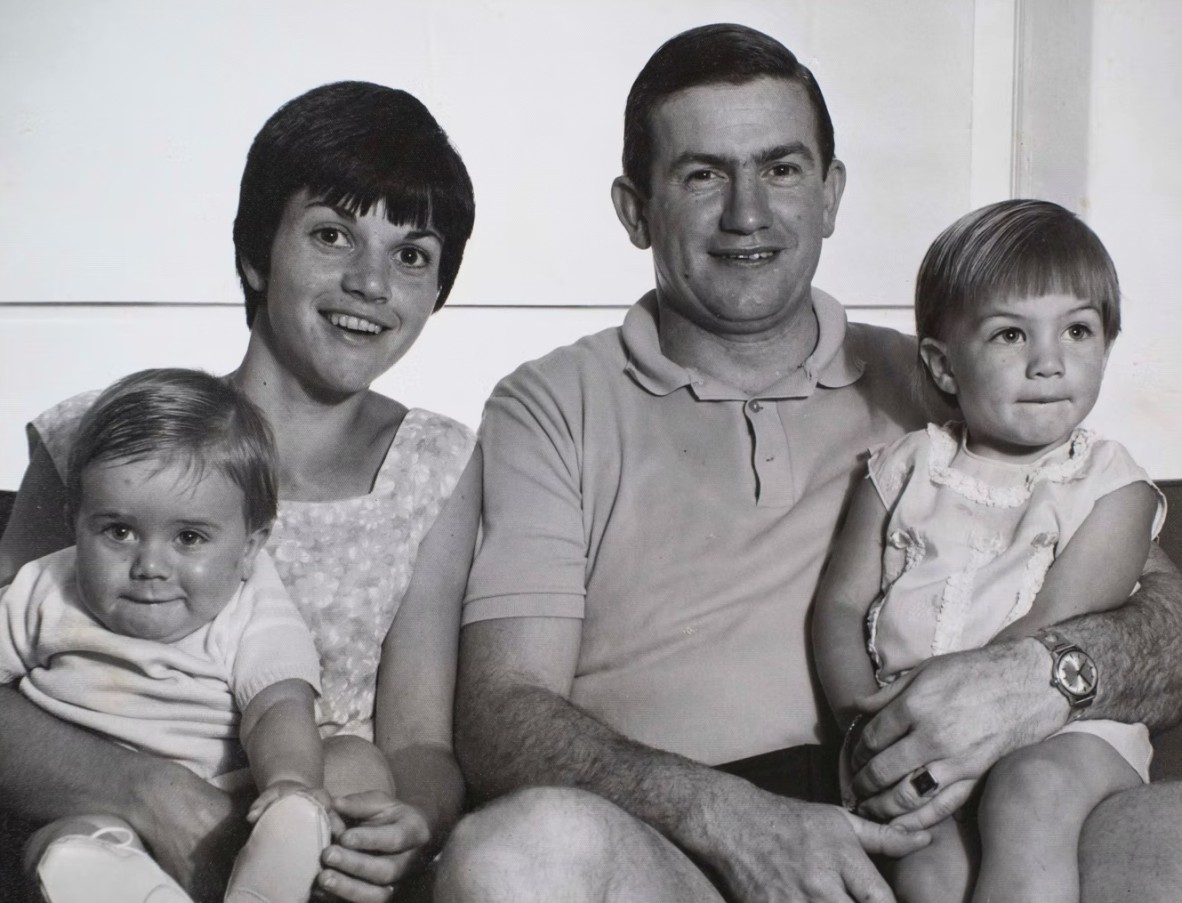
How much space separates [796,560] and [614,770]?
1.45 feet

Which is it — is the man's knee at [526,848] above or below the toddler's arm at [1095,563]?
below

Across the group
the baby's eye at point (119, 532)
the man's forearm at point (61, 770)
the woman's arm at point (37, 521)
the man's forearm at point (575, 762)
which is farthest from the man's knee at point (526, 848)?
the woman's arm at point (37, 521)

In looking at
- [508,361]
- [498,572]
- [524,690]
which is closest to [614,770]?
[524,690]

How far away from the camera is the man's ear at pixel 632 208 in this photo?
2.12m

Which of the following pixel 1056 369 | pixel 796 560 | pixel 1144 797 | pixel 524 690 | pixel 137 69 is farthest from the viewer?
pixel 137 69

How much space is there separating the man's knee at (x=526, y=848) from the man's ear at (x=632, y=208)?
102cm

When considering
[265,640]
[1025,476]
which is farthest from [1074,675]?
[265,640]

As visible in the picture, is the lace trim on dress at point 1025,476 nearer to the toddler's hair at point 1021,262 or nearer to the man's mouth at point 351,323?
the toddler's hair at point 1021,262

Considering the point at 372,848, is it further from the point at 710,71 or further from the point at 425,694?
the point at 710,71

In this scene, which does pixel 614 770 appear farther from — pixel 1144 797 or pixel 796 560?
pixel 1144 797

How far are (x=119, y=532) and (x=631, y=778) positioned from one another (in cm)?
70

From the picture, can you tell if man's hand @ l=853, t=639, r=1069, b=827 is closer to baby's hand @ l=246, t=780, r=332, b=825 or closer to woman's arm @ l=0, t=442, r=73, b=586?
baby's hand @ l=246, t=780, r=332, b=825

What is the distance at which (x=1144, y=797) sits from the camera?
4.83ft

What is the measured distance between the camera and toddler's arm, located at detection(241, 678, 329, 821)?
55.8 inches
